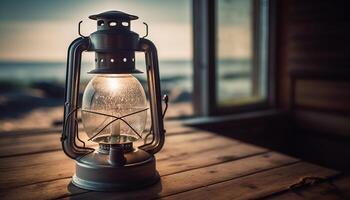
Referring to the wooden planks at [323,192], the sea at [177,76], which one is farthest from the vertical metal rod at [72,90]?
the sea at [177,76]

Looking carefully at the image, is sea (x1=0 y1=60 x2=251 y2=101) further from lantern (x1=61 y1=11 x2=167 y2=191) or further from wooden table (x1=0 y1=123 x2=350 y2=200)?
lantern (x1=61 y1=11 x2=167 y2=191)

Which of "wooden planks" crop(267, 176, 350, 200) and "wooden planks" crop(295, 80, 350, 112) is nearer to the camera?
Answer: "wooden planks" crop(267, 176, 350, 200)

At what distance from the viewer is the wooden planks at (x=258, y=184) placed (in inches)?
35.1

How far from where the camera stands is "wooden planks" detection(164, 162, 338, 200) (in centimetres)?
89

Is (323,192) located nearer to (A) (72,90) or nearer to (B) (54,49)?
(A) (72,90)

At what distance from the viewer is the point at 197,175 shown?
3.43ft

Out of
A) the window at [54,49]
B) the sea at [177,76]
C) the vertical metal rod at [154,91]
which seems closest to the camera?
the vertical metal rod at [154,91]

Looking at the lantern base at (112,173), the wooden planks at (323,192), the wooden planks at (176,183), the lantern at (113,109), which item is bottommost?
the wooden planks at (323,192)

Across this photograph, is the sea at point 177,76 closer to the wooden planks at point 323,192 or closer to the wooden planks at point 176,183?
the wooden planks at point 176,183

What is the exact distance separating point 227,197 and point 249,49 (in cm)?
187

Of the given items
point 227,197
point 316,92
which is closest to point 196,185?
point 227,197

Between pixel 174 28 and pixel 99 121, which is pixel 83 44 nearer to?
pixel 99 121

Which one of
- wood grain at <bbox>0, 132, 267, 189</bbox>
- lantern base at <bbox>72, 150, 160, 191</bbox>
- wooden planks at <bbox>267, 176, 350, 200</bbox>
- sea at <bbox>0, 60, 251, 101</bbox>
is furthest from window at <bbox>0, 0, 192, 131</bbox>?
wooden planks at <bbox>267, 176, 350, 200</bbox>

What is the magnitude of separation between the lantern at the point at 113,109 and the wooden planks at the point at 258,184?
0.51 ft
